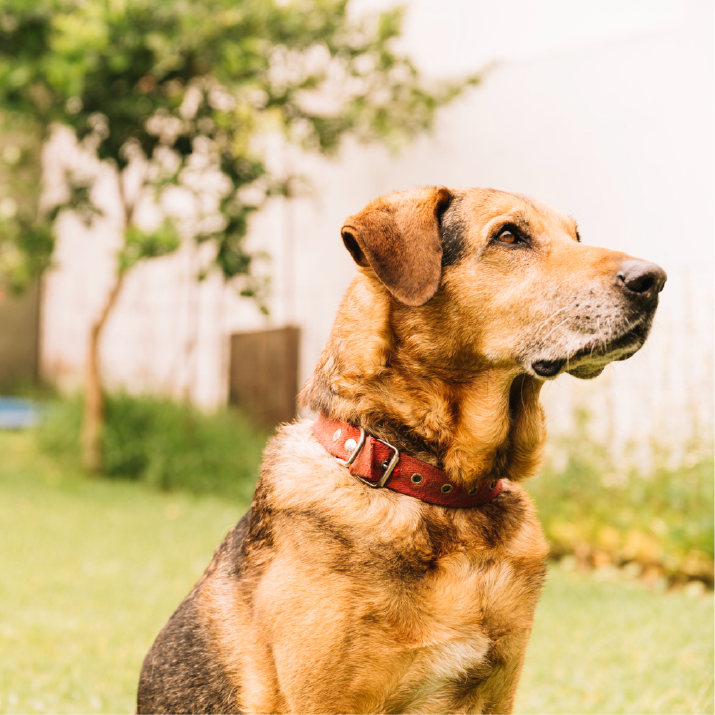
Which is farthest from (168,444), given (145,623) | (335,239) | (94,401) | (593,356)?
(593,356)

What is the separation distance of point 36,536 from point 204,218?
3301mm

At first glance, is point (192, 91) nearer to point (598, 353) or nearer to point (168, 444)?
point (168, 444)

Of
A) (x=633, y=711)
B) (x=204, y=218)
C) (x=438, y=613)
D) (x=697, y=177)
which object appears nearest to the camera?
(x=438, y=613)

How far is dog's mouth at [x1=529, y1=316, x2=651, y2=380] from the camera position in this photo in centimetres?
212

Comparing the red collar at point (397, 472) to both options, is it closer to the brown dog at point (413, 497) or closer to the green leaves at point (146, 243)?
the brown dog at point (413, 497)

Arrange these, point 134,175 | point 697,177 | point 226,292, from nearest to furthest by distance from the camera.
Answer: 1. point 697,177
2. point 226,292
3. point 134,175

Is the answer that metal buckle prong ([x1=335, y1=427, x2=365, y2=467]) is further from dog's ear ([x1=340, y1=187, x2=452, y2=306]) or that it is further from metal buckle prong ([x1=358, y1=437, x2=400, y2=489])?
dog's ear ([x1=340, y1=187, x2=452, y2=306])

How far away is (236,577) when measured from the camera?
211cm

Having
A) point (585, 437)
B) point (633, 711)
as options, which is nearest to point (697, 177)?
point (585, 437)

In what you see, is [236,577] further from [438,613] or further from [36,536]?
[36,536]

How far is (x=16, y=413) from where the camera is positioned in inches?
490

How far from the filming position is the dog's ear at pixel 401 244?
2.11m

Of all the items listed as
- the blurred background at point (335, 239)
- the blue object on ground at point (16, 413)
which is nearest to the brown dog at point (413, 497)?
the blurred background at point (335, 239)

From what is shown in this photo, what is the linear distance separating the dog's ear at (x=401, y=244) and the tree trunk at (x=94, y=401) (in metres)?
6.45
